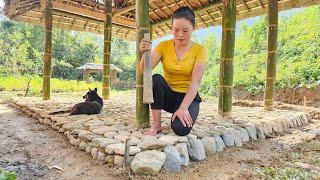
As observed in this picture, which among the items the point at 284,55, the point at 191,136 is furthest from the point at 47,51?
the point at 284,55

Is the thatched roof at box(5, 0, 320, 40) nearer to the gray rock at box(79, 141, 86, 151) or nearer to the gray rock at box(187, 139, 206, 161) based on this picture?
the gray rock at box(187, 139, 206, 161)

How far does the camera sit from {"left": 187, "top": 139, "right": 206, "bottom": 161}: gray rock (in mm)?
2728

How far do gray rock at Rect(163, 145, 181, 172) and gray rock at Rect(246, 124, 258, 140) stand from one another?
139cm

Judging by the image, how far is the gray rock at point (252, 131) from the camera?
11.8 ft

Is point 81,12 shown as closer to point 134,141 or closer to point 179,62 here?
point 179,62

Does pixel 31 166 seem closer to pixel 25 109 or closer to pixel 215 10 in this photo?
pixel 25 109

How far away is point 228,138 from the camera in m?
3.23

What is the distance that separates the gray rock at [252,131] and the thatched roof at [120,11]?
10.6 ft

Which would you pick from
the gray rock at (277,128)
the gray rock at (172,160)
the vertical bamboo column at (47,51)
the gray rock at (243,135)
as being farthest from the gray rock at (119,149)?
the vertical bamboo column at (47,51)

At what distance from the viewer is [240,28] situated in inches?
552

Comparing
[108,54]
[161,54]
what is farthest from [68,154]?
[108,54]

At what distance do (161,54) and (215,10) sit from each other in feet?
15.6

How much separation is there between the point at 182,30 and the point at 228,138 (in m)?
1.29

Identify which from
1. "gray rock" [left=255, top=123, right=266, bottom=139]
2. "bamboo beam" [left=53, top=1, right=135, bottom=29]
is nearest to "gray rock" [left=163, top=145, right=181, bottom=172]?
"gray rock" [left=255, top=123, right=266, bottom=139]
